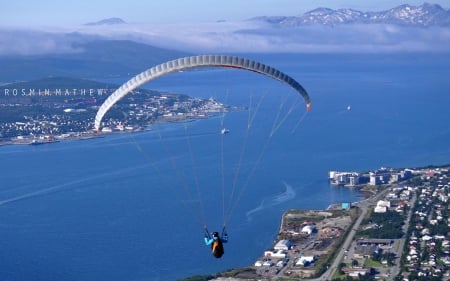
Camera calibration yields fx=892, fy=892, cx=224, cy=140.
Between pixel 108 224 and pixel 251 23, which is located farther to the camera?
pixel 251 23

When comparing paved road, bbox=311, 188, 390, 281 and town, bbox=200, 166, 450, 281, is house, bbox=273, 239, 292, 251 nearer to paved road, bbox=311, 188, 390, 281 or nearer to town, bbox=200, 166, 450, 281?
town, bbox=200, 166, 450, 281

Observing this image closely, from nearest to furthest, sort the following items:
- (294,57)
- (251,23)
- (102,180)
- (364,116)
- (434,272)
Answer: (434,272)
(102,180)
(364,116)
(294,57)
(251,23)

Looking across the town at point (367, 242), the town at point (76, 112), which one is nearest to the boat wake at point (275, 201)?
the town at point (367, 242)

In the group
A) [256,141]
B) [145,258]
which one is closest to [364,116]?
[256,141]

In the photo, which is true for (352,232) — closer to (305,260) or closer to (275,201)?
(305,260)

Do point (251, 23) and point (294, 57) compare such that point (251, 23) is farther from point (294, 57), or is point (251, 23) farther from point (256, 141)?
point (256, 141)

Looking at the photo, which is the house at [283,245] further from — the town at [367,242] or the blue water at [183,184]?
the blue water at [183,184]

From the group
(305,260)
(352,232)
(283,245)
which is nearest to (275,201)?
(352,232)
